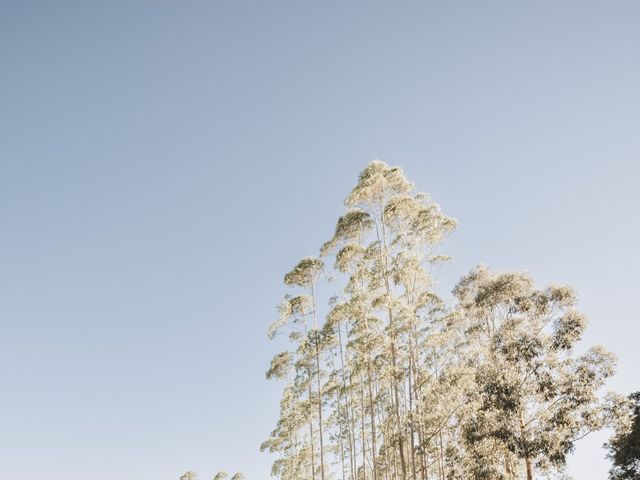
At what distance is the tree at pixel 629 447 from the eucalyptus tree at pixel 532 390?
10.6 feet

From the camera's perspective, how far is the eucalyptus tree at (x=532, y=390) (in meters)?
17.2

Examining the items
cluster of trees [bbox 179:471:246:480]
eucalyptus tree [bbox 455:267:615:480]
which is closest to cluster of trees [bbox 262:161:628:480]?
eucalyptus tree [bbox 455:267:615:480]

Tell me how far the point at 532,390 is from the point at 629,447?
6417mm

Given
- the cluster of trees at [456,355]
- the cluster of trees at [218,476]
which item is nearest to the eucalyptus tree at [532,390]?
the cluster of trees at [456,355]

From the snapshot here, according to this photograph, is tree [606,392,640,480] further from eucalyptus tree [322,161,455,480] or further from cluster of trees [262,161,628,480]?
eucalyptus tree [322,161,455,480]

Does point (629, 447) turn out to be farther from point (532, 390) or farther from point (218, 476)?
point (218, 476)

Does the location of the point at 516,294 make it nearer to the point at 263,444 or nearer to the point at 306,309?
the point at 306,309

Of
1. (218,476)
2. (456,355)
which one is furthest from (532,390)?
(218,476)

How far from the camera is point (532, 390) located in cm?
1794

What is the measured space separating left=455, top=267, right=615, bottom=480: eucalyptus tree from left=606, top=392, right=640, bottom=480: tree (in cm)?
322

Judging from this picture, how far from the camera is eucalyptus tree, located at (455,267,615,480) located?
17.2m

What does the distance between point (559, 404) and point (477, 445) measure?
3.65m

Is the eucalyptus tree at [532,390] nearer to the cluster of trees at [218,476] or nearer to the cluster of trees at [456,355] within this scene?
the cluster of trees at [456,355]

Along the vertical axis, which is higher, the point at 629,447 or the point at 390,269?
the point at 390,269
